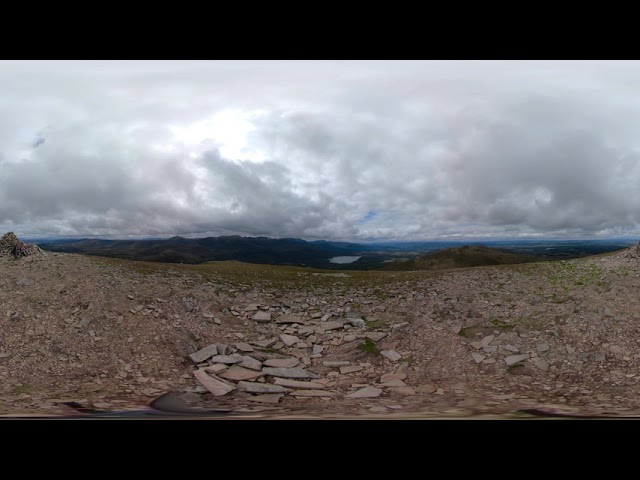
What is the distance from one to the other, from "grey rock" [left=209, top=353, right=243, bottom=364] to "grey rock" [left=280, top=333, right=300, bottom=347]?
2.75 ft

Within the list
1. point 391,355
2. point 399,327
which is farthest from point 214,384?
point 399,327

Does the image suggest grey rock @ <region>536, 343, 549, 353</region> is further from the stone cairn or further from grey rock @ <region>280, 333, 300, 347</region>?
the stone cairn

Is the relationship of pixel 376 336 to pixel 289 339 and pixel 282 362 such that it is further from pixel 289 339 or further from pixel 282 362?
pixel 282 362

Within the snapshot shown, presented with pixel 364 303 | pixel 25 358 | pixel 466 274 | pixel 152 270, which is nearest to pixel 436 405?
pixel 364 303

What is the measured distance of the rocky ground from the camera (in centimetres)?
409

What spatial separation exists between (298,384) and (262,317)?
207 cm

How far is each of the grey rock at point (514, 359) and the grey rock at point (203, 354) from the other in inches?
187

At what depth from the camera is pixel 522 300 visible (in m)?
6.37

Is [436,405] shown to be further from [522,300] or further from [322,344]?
[522,300]

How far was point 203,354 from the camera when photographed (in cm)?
514

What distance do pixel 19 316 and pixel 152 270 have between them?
2559 millimetres

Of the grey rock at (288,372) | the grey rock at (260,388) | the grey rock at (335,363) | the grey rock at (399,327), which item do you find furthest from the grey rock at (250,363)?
the grey rock at (399,327)

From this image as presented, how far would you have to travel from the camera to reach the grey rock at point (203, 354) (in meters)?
5.04

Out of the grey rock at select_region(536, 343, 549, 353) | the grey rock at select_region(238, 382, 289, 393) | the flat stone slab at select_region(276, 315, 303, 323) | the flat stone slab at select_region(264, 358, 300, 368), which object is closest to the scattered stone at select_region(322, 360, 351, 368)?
the flat stone slab at select_region(264, 358, 300, 368)
